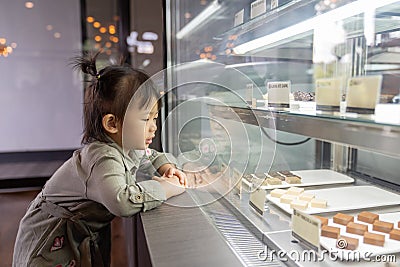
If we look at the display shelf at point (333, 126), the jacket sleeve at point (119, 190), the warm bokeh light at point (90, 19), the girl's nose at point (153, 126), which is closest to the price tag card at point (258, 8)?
the display shelf at point (333, 126)

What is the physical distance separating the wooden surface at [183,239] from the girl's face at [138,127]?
0.64ft

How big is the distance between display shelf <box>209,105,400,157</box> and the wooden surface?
0.93 ft

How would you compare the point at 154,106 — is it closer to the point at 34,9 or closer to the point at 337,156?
the point at 337,156

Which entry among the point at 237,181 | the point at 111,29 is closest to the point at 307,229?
the point at 237,181

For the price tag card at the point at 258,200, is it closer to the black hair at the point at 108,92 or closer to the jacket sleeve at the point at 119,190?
the jacket sleeve at the point at 119,190

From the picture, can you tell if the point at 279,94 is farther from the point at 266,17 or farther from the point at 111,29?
the point at 111,29

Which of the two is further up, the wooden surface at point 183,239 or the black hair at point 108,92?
the black hair at point 108,92

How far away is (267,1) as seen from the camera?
1.09 meters

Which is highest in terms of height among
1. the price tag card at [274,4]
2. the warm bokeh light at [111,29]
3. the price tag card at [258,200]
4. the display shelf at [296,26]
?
the warm bokeh light at [111,29]

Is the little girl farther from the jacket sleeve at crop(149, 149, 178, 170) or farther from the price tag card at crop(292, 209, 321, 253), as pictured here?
the price tag card at crop(292, 209, 321, 253)

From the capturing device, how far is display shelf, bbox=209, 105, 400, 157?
53 centimetres

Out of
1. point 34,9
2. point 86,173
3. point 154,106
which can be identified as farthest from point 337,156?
point 34,9

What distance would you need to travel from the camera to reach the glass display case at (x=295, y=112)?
2.17 feet

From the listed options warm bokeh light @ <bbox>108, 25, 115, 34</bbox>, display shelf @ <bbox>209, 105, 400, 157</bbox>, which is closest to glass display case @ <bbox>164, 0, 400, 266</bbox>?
display shelf @ <bbox>209, 105, 400, 157</bbox>
